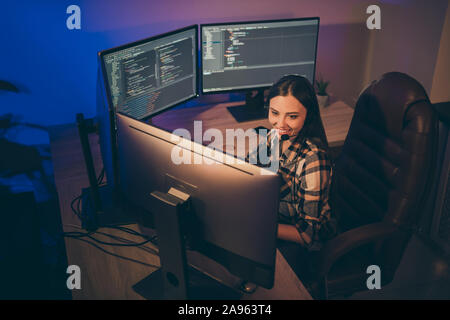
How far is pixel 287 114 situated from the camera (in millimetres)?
1551

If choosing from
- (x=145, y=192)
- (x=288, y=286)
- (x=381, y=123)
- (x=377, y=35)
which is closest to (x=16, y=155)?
(x=145, y=192)

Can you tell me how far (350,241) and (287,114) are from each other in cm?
52

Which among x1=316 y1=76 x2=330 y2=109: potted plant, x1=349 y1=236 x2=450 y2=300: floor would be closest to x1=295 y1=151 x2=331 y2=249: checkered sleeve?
x1=349 y1=236 x2=450 y2=300: floor

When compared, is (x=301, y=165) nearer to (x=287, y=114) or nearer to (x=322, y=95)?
(x=287, y=114)

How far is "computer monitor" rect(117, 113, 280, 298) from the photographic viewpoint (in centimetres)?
104

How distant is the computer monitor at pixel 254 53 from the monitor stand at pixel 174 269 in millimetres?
1156

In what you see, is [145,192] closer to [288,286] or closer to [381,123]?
[288,286]

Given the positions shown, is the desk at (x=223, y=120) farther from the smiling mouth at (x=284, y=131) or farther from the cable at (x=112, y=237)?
the cable at (x=112, y=237)

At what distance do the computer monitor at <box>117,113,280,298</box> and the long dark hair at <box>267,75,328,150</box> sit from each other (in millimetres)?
551

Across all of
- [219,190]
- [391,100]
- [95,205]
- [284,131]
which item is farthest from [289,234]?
[95,205]

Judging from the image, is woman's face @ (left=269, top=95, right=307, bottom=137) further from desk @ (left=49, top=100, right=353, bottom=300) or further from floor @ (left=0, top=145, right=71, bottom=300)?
floor @ (left=0, top=145, right=71, bottom=300)

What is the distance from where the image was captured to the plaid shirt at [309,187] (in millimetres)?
1440

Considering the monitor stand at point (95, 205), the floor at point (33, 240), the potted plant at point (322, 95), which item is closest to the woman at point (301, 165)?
the monitor stand at point (95, 205)

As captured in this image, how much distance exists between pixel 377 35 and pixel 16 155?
7.61ft
